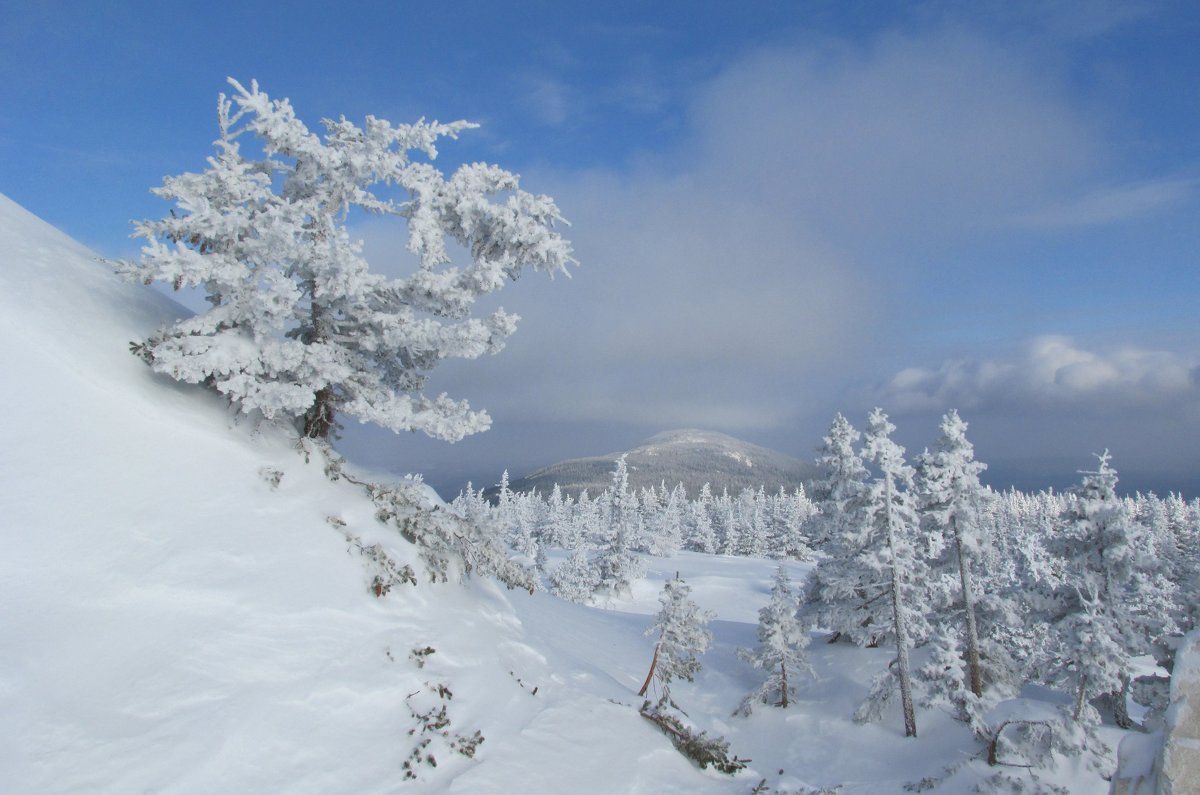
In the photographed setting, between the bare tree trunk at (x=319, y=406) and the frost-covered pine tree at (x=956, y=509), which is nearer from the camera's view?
the bare tree trunk at (x=319, y=406)

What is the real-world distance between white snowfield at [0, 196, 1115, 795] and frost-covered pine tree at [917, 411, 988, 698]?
18071 millimetres

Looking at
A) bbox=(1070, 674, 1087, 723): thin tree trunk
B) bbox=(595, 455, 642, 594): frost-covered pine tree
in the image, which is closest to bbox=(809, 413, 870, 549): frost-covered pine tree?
bbox=(1070, 674, 1087, 723): thin tree trunk

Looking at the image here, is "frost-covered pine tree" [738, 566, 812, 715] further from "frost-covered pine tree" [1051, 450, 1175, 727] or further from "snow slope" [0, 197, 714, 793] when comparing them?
"snow slope" [0, 197, 714, 793]

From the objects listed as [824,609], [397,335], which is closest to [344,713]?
[397,335]

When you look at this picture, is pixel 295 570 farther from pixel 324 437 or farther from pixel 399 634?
pixel 324 437

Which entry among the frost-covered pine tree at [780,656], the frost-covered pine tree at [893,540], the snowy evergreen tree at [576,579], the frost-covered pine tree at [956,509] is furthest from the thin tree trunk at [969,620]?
the snowy evergreen tree at [576,579]

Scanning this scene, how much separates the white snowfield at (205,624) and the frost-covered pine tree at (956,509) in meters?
Answer: 18.1

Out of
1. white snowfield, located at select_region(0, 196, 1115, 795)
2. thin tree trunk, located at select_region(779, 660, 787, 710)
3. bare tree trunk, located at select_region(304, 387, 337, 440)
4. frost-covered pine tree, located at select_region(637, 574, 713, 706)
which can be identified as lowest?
thin tree trunk, located at select_region(779, 660, 787, 710)

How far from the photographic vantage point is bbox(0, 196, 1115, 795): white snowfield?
20.9 feet

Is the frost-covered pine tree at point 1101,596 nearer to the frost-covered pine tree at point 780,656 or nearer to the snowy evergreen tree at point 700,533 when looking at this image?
the frost-covered pine tree at point 780,656

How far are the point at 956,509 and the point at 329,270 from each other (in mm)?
25616

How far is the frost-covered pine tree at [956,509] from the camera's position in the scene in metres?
24.9

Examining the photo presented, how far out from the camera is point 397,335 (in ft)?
38.6

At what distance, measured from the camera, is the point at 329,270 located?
10.9 m
